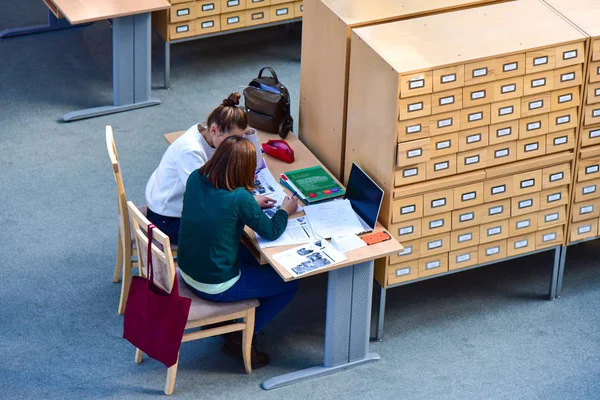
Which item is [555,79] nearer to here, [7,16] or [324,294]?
[324,294]

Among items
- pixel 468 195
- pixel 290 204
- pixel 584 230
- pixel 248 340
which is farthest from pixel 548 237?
pixel 248 340

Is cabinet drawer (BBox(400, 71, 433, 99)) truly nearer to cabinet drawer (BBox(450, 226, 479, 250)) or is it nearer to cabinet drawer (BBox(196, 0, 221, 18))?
cabinet drawer (BBox(450, 226, 479, 250))

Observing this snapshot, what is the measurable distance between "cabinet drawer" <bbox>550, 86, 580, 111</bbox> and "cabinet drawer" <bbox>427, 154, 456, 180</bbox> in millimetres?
573

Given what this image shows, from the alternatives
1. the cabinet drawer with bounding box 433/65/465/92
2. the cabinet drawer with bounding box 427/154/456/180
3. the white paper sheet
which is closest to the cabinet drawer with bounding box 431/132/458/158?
the cabinet drawer with bounding box 427/154/456/180

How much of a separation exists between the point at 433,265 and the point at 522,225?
531 millimetres

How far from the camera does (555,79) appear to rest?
5.09 meters

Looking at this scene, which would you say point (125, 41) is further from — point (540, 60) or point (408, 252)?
point (540, 60)

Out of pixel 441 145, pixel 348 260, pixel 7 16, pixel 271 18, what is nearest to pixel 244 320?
pixel 348 260

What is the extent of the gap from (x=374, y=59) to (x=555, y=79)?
0.92 meters

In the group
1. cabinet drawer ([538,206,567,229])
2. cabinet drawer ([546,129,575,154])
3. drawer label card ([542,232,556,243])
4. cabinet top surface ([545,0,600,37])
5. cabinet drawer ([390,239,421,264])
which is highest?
cabinet top surface ([545,0,600,37])

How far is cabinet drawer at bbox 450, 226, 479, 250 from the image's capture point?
5.31 meters

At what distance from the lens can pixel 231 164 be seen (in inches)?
185

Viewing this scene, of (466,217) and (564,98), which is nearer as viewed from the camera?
(564,98)

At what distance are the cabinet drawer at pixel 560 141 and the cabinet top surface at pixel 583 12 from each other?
1.72 ft
